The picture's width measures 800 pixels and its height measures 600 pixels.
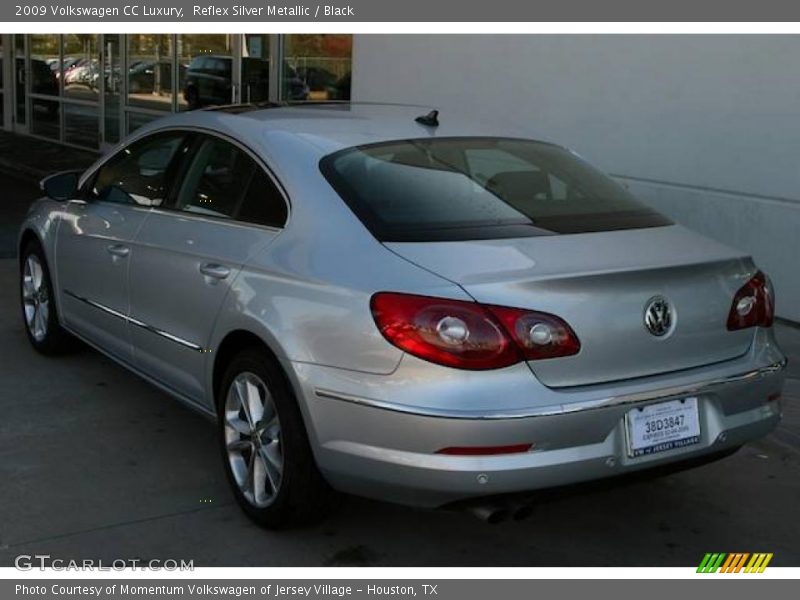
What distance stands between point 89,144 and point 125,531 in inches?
564

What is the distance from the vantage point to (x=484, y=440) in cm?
300

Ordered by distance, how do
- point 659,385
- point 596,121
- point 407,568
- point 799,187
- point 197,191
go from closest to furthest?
1. point 659,385
2. point 407,568
3. point 197,191
4. point 799,187
5. point 596,121

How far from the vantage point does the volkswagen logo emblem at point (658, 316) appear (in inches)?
127

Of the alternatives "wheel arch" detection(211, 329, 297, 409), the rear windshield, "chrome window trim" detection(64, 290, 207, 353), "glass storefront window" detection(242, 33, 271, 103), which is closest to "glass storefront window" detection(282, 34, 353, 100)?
"glass storefront window" detection(242, 33, 271, 103)

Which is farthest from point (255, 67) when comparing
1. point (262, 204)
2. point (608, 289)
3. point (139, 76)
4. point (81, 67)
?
point (608, 289)

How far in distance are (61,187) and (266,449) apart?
2406 mm

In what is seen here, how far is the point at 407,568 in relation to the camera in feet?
11.4

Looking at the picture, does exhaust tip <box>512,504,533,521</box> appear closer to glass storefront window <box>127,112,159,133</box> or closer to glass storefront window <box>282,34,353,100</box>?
glass storefront window <box>282,34,353,100</box>

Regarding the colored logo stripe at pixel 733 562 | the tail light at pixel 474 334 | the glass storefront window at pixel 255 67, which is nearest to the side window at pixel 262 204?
the tail light at pixel 474 334

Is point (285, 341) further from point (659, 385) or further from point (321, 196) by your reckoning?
→ point (659, 385)

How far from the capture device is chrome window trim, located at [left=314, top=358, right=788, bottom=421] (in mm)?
2992

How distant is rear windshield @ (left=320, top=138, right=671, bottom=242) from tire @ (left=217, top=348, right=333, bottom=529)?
681 millimetres

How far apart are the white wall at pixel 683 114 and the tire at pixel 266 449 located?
4.23 m

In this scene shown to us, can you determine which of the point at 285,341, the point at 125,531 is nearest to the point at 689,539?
the point at 285,341
